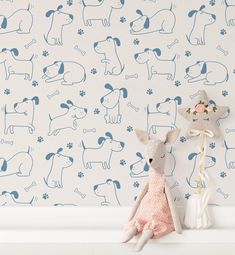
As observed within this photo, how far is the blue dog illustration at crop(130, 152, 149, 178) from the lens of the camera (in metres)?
1.98

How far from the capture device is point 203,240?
1.82 meters

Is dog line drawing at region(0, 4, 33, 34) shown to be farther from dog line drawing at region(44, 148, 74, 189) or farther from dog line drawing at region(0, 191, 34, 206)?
dog line drawing at region(0, 191, 34, 206)

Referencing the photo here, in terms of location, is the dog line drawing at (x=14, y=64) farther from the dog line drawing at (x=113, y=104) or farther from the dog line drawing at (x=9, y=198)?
the dog line drawing at (x=9, y=198)

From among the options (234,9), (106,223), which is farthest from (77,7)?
(106,223)

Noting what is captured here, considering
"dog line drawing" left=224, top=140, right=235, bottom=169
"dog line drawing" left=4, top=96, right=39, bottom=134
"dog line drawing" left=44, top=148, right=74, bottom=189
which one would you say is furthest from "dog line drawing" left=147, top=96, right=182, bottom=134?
"dog line drawing" left=4, top=96, right=39, bottom=134

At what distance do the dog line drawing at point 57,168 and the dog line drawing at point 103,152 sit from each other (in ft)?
0.19

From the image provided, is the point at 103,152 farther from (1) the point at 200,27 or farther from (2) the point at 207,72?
(1) the point at 200,27

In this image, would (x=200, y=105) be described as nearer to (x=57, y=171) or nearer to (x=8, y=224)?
(x=57, y=171)

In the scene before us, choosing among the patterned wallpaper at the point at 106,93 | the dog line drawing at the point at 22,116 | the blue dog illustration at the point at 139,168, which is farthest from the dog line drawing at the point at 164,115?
the dog line drawing at the point at 22,116

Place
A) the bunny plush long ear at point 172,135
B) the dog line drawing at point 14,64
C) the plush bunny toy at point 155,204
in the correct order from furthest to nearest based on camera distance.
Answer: the dog line drawing at point 14,64 < the bunny plush long ear at point 172,135 < the plush bunny toy at point 155,204

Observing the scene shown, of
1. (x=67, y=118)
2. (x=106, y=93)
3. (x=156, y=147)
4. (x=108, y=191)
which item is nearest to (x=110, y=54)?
(x=106, y=93)

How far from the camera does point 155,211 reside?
187 cm

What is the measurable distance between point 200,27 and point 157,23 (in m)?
0.16

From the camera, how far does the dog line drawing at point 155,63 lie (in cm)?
200
